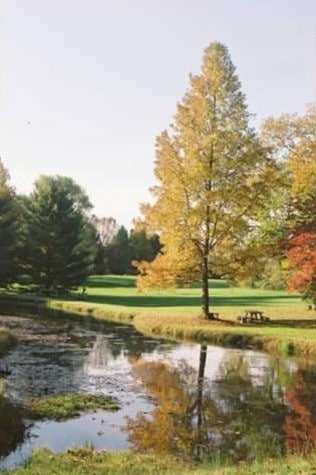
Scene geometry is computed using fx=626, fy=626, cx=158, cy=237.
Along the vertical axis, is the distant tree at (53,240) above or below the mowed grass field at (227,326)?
above

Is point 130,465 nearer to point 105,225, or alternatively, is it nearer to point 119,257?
point 119,257

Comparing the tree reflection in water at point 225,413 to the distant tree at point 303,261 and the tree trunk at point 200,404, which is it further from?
the distant tree at point 303,261

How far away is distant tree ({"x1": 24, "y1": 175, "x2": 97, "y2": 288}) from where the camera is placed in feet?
186

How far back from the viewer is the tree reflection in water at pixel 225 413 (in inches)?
531

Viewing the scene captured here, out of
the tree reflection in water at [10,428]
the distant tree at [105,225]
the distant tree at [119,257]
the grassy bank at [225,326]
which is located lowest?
the tree reflection in water at [10,428]

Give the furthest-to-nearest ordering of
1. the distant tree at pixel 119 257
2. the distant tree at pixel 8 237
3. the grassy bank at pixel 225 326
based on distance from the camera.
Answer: the distant tree at pixel 119 257
the distant tree at pixel 8 237
the grassy bank at pixel 225 326

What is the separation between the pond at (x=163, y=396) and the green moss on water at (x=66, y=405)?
303 mm

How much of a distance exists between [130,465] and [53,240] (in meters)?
46.6

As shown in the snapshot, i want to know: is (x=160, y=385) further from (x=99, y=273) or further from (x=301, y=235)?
(x=99, y=273)

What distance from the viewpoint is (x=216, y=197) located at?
1252 inches

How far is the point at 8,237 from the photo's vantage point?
55219 millimetres

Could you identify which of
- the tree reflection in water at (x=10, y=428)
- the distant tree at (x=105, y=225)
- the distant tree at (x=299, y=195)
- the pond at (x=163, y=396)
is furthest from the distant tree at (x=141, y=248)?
the tree reflection in water at (x=10, y=428)

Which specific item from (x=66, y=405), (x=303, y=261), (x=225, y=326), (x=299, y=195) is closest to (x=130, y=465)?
(x=66, y=405)

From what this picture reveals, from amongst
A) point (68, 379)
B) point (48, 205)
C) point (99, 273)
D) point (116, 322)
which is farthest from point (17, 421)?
point (99, 273)
